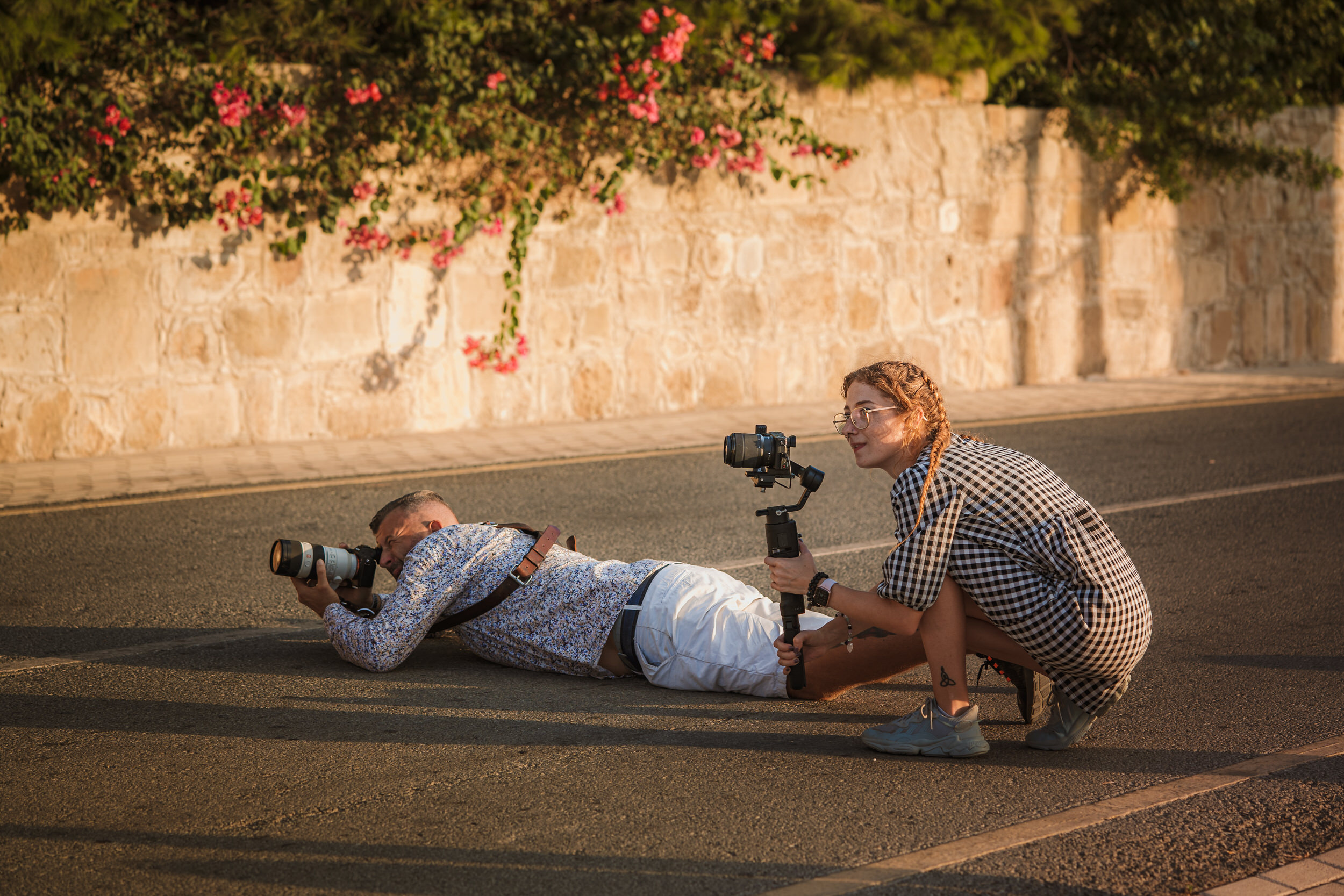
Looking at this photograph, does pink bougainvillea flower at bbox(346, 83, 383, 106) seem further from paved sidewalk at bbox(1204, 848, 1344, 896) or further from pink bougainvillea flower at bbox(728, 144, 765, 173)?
paved sidewalk at bbox(1204, 848, 1344, 896)

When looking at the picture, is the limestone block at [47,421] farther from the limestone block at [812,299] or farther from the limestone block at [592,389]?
the limestone block at [812,299]

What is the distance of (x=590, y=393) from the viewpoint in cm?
1127

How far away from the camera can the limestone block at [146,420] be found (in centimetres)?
955

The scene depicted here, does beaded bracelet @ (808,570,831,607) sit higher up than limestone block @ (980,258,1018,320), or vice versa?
limestone block @ (980,258,1018,320)

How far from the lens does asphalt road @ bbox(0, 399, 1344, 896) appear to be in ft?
10.2

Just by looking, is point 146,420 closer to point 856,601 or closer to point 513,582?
point 513,582

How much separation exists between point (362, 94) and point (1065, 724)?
24.9 ft

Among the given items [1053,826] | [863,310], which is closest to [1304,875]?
[1053,826]

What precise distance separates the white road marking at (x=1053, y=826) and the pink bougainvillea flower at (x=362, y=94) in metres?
7.90

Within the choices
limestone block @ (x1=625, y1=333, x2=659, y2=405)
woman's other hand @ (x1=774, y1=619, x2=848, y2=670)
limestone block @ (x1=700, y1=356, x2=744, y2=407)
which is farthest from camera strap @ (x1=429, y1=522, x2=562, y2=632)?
limestone block @ (x1=700, y1=356, x2=744, y2=407)

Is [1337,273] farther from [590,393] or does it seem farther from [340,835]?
[340,835]

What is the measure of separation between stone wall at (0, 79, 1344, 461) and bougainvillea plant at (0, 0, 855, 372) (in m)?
0.23

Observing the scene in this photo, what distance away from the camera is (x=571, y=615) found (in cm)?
448

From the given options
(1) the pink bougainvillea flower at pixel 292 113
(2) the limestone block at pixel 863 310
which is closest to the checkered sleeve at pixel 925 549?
(1) the pink bougainvillea flower at pixel 292 113
